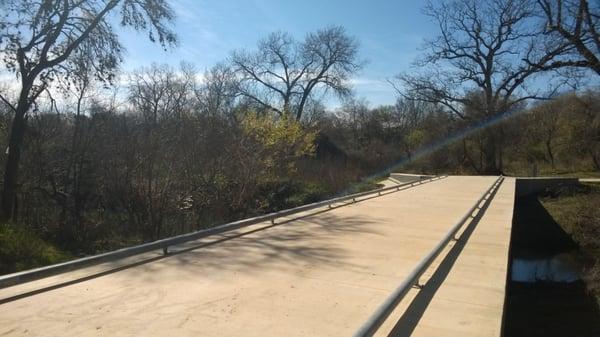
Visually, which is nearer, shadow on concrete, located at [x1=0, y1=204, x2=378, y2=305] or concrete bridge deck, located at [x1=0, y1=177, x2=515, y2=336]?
concrete bridge deck, located at [x1=0, y1=177, x2=515, y2=336]

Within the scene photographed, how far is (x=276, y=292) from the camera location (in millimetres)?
5562

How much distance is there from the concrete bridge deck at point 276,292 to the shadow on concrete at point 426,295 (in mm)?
13

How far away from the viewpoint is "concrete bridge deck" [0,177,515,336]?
450 cm

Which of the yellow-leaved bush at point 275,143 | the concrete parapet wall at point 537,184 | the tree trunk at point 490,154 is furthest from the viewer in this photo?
the tree trunk at point 490,154

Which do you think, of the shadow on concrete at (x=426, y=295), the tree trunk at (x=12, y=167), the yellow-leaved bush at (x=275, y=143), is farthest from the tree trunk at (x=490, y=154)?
the tree trunk at (x=12, y=167)

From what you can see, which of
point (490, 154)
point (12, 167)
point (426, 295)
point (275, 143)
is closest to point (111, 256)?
point (426, 295)

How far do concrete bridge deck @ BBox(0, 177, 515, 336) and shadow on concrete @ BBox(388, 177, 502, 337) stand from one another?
0.01m

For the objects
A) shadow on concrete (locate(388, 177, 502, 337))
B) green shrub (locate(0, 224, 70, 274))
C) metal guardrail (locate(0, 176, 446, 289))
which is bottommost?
green shrub (locate(0, 224, 70, 274))

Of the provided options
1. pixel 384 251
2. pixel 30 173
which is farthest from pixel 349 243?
pixel 30 173

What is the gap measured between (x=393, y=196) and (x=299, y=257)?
34.6 ft

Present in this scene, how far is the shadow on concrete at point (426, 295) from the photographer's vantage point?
4.57 metres

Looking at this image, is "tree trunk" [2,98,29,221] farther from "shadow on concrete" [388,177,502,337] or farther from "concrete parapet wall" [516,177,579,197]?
"concrete parapet wall" [516,177,579,197]

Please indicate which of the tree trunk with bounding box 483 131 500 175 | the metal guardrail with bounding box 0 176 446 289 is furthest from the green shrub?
the tree trunk with bounding box 483 131 500 175

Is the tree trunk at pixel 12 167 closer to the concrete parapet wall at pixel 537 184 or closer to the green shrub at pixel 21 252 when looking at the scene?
the green shrub at pixel 21 252
